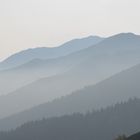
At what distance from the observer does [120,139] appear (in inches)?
4690

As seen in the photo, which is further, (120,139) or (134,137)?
(134,137)

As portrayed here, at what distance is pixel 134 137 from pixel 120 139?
18.5m

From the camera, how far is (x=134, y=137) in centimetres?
13650
